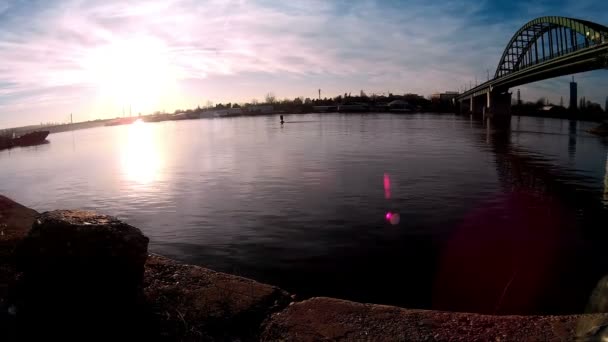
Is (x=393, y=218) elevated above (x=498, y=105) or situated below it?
below

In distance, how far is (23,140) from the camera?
10194 cm

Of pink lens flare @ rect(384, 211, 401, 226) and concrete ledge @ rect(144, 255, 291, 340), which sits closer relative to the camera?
concrete ledge @ rect(144, 255, 291, 340)

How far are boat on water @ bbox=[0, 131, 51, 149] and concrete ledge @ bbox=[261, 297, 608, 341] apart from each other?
109168mm

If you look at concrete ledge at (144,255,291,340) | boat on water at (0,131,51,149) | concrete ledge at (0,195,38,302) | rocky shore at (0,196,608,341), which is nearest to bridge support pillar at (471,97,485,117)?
boat on water at (0,131,51,149)

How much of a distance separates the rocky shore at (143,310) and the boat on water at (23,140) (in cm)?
10618

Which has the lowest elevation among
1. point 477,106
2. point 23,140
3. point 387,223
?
point 387,223

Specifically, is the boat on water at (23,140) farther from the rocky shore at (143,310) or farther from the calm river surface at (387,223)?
the rocky shore at (143,310)

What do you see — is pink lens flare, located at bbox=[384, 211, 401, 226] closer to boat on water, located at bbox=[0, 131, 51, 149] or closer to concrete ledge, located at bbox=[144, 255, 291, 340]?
concrete ledge, located at bbox=[144, 255, 291, 340]

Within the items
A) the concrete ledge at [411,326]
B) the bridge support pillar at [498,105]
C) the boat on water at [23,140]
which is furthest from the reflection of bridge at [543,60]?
the boat on water at [23,140]

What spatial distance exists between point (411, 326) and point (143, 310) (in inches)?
177

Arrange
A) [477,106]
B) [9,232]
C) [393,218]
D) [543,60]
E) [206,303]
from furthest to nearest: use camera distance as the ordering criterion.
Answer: [477,106] → [543,60] → [393,218] → [9,232] → [206,303]

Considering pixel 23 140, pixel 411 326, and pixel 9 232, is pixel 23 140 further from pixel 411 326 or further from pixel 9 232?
pixel 411 326

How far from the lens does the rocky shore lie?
633 centimetres

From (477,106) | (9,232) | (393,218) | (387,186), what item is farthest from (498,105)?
(9,232)
